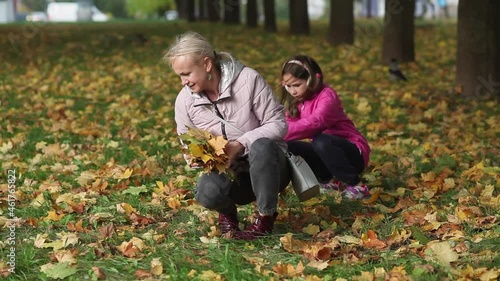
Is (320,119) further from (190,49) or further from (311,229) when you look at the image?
(190,49)

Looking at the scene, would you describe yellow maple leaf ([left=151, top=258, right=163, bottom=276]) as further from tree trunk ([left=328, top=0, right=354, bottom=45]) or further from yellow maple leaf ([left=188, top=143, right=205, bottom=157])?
tree trunk ([left=328, top=0, right=354, bottom=45])

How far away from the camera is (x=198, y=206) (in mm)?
5750

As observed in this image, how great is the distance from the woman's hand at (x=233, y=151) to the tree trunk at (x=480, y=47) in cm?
650

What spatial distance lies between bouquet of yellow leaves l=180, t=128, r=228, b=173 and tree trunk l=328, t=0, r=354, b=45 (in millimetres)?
13098

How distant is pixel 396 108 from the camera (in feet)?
33.1

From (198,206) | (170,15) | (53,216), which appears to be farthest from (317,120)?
(170,15)

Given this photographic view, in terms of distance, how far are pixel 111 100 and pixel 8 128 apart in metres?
2.42

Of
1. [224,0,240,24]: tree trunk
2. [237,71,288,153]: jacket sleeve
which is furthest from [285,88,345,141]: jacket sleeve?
[224,0,240,24]: tree trunk

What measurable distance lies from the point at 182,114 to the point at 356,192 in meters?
1.57

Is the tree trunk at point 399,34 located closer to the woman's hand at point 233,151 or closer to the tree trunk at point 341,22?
the tree trunk at point 341,22

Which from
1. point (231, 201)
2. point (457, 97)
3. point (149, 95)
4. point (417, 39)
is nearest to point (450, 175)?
point (231, 201)

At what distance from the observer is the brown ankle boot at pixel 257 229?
4.95 meters

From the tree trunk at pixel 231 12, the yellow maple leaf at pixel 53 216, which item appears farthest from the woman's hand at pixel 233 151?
the tree trunk at pixel 231 12

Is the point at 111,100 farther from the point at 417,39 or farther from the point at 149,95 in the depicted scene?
the point at 417,39
